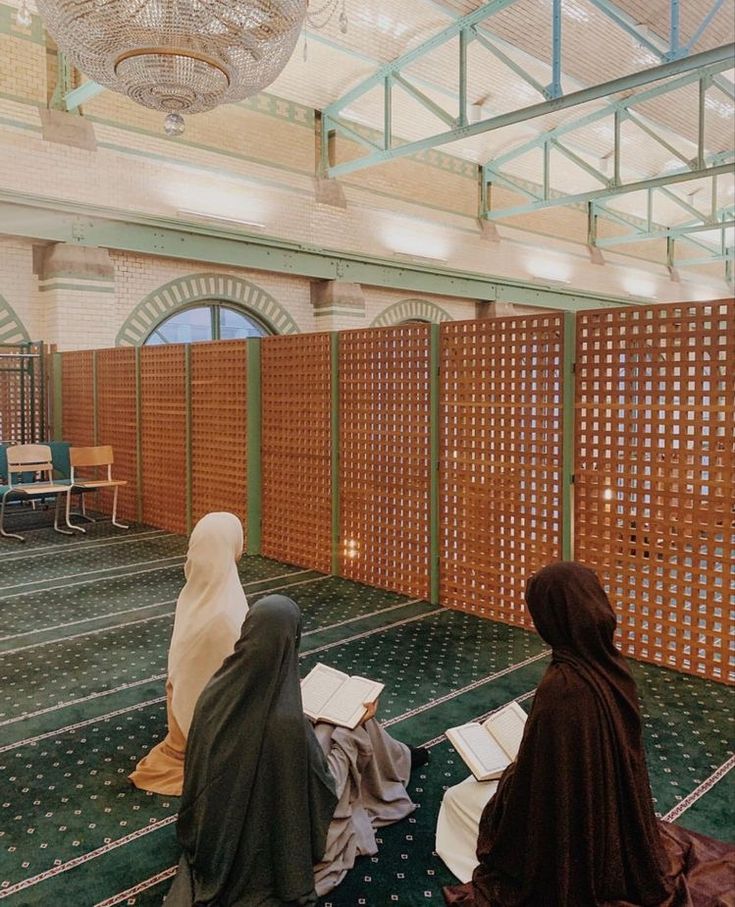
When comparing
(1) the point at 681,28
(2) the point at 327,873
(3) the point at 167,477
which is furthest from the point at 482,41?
(2) the point at 327,873

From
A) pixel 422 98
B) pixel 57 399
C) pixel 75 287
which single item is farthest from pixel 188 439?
pixel 422 98

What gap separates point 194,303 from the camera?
11.2 m

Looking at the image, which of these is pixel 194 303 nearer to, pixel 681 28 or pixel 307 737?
pixel 681 28

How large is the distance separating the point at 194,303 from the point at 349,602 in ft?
23.3

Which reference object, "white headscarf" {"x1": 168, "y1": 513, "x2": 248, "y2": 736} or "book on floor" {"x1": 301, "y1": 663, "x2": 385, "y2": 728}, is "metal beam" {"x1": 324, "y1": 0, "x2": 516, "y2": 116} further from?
"book on floor" {"x1": 301, "y1": 663, "x2": 385, "y2": 728}

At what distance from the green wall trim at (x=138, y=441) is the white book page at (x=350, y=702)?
609 centimetres

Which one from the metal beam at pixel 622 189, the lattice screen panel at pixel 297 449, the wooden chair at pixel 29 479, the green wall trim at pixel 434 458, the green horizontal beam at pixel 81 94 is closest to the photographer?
the green wall trim at pixel 434 458

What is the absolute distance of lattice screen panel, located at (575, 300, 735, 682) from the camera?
13.1ft

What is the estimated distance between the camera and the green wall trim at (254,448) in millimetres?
6711

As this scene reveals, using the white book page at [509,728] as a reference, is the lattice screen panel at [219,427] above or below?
above

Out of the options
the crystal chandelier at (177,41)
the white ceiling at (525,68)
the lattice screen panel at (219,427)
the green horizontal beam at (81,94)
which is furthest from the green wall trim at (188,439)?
the crystal chandelier at (177,41)

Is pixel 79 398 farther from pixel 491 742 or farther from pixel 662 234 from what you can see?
pixel 662 234

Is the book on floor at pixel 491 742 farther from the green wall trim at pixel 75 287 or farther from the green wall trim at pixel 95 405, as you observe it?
the green wall trim at pixel 75 287

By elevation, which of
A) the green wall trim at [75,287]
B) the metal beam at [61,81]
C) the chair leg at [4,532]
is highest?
the metal beam at [61,81]
